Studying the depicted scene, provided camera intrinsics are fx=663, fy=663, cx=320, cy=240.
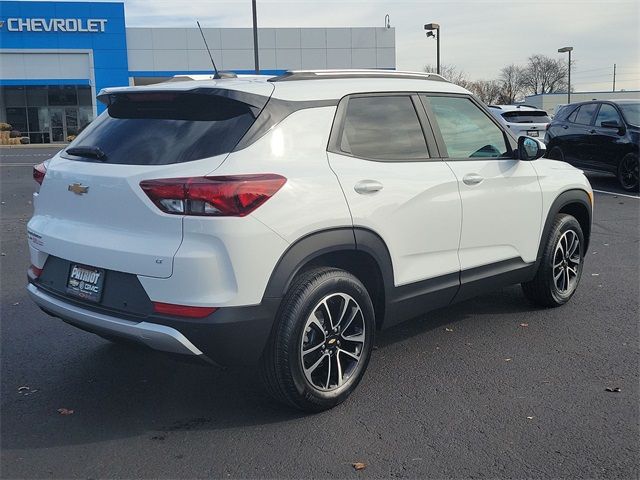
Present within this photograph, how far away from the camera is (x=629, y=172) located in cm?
1260

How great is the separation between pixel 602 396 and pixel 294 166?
2.26 m

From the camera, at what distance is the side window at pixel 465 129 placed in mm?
4547

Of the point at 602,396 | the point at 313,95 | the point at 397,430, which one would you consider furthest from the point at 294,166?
the point at 602,396

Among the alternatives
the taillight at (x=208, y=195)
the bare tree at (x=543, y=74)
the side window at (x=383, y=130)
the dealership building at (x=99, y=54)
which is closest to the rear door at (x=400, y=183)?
the side window at (x=383, y=130)

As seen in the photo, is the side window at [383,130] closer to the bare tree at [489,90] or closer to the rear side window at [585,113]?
the rear side window at [585,113]

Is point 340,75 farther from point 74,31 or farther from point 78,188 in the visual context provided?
point 74,31

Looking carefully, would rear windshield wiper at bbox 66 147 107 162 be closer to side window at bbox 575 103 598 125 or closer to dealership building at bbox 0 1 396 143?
side window at bbox 575 103 598 125

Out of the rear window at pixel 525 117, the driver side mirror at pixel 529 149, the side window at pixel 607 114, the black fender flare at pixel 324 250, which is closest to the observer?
the black fender flare at pixel 324 250

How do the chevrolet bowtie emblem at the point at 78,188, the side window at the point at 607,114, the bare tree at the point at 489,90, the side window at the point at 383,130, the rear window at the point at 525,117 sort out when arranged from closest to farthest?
the chevrolet bowtie emblem at the point at 78,188 < the side window at the point at 383,130 < the side window at the point at 607,114 < the rear window at the point at 525,117 < the bare tree at the point at 489,90

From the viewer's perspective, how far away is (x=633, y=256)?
24.7ft

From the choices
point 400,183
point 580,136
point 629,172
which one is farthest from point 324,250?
point 580,136

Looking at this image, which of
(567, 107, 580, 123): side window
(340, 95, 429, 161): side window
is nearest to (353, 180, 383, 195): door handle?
(340, 95, 429, 161): side window

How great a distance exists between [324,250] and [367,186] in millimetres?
495

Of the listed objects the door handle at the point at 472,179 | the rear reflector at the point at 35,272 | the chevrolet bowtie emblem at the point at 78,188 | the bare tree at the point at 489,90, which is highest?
the bare tree at the point at 489,90
